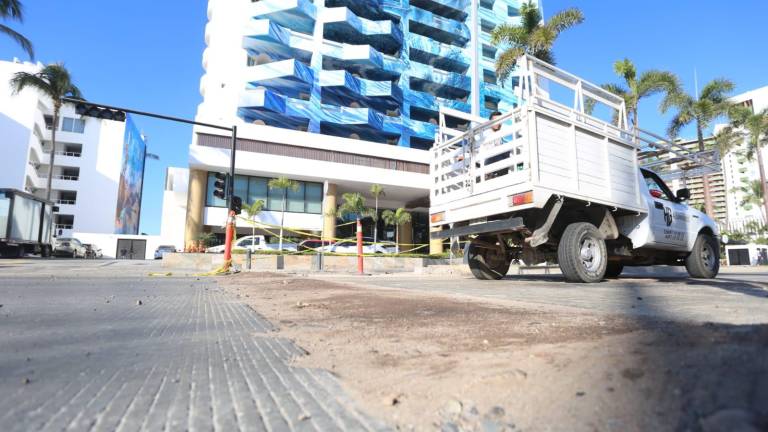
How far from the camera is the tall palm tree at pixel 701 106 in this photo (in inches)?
897

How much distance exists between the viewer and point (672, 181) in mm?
10305

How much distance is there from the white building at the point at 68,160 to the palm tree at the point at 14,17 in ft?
89.6

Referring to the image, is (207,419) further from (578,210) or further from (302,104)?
(302,104)

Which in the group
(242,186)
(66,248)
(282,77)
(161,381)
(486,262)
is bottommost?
(161,381)

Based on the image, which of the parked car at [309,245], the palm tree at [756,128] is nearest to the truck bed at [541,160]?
the parked car at [309,245]

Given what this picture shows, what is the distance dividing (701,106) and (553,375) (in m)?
29.5

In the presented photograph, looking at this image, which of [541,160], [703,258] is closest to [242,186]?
[541,160]

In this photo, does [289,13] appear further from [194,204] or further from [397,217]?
[397,217]

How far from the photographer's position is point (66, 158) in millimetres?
48094

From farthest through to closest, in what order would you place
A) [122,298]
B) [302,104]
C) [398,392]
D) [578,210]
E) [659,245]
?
1. [302,104]
2. [659,245]
3. [578,210]
4. [122,298]
5. [398,392]

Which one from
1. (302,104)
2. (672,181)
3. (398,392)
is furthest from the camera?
(302,104)

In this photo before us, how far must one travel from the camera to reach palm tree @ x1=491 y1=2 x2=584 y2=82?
1872 cm

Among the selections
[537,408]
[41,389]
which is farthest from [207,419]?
[537,408]

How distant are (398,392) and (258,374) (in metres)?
0.53
